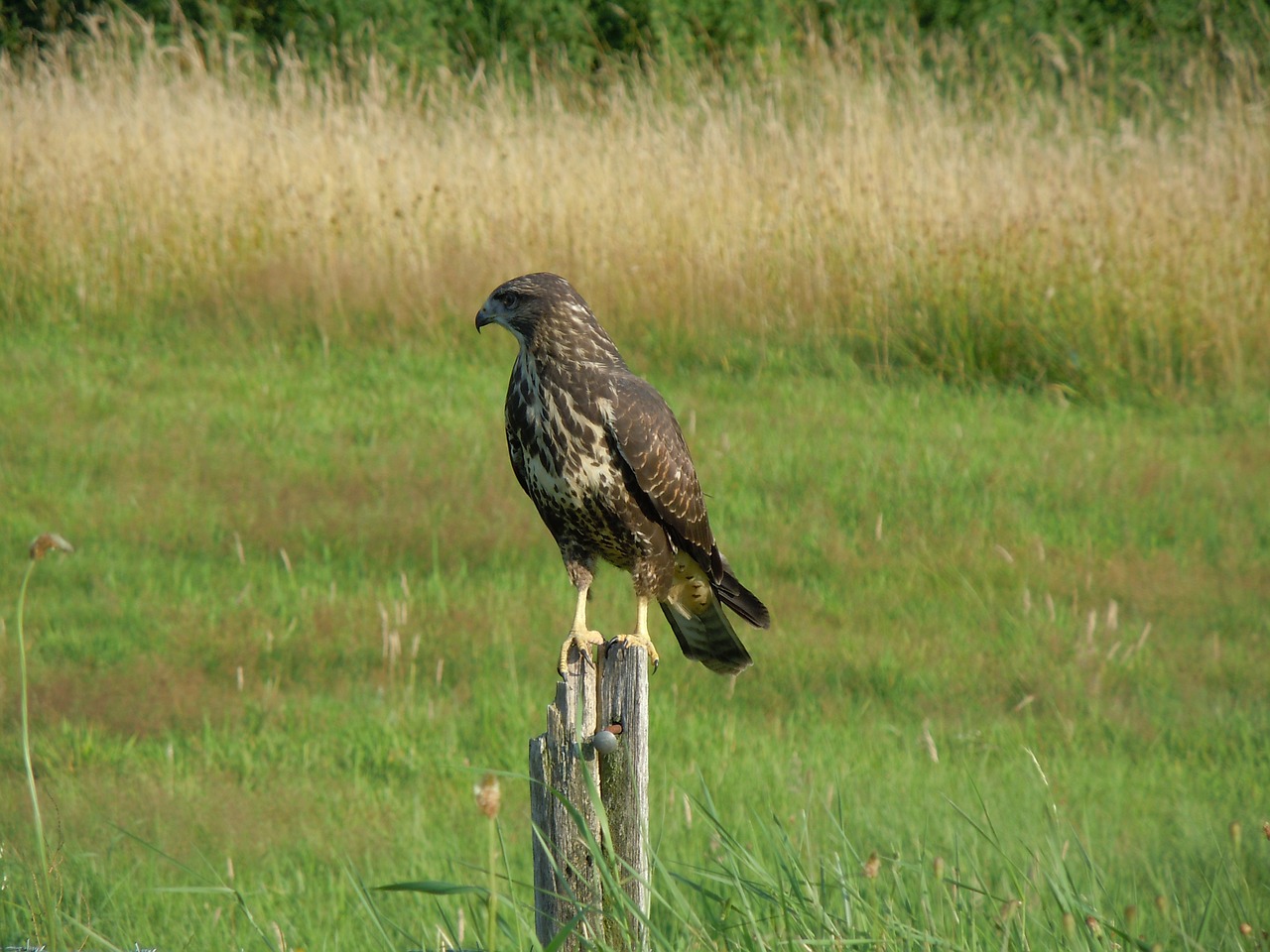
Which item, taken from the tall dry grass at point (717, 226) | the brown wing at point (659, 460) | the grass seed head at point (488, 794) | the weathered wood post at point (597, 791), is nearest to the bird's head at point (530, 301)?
the brown wing at point (659, 460)

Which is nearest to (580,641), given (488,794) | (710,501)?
(488,794)

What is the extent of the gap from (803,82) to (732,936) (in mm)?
8502

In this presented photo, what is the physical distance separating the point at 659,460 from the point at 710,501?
316cm

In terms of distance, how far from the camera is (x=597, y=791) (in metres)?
2.45

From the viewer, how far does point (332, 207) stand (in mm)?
8953

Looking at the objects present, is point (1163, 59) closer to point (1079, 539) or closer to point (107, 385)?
point (1079, 539)

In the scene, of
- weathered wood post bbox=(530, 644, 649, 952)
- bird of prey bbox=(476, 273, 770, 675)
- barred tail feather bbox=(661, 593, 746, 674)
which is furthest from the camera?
barred tail feather bbox=(661, 593, 746, 674)

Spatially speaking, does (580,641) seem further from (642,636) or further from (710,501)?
(710,501)

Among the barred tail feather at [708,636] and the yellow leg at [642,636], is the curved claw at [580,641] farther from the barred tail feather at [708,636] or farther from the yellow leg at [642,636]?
the barred tail feather at [708,636]

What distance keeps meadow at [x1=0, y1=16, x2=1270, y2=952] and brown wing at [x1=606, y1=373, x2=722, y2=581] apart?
683 millimetres

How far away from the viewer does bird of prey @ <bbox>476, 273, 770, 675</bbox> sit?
3223 millimetres

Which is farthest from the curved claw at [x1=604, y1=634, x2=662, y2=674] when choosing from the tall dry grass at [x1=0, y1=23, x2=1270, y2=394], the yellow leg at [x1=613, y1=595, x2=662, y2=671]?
the tall dry grass at [x1=0, y1=23, x2=1270, y2=394]

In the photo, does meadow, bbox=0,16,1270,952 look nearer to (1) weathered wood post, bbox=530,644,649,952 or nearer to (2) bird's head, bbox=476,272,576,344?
(1) weathered wood post, bbox=530,644,649,952

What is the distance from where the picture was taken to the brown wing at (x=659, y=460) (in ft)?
10.6
